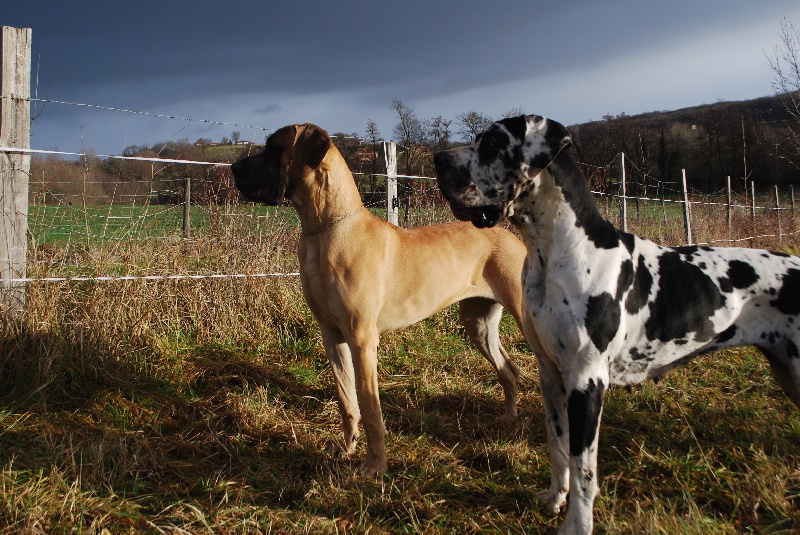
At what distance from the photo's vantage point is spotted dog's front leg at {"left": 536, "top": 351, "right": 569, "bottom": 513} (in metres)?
3.01

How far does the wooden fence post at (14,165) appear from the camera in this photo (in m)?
4.36

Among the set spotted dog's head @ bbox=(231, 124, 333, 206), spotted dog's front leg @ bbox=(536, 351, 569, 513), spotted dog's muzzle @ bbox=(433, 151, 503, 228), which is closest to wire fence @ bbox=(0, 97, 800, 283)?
spotted dog's head @ bbox=(231, 124, 333, 206)

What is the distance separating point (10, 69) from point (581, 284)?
4612 mm

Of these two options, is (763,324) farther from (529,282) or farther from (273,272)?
(273,272)

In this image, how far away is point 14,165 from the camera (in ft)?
14.5

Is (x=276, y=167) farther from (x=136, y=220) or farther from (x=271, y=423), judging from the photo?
(x=136, y=220)

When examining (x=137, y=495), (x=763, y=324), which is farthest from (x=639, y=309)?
(x=137, y=495)

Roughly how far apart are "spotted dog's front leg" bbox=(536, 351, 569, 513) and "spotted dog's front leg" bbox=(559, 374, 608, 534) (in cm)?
35

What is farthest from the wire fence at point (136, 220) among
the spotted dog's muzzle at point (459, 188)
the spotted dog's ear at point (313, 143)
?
the spotted dog's muzzle at point (459, 188)

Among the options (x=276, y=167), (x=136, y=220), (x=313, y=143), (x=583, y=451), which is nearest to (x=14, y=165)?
(x=136, y=220)

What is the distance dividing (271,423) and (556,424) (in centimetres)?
210

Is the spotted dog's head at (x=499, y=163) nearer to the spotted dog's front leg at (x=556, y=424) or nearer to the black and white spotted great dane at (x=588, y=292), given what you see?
A: the black and white spotted great dane at (x=588, y=292)

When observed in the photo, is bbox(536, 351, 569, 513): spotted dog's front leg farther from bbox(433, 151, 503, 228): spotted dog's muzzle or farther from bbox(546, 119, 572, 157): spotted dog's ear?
bbox(546, 119, 572, 157): spotted dog's ear

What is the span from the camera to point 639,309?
2857mm
